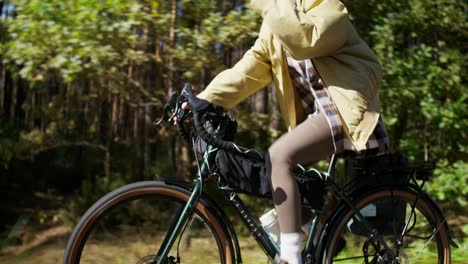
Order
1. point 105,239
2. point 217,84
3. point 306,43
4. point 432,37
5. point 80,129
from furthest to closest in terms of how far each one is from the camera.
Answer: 1. point 80,129
2. point 432,37
3. point 105,239
4. point 217,84
5. point 306,43

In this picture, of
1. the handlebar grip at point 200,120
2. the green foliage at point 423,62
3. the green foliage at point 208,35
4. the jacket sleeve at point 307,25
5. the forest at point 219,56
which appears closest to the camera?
the jacket sleeve at point 307,25

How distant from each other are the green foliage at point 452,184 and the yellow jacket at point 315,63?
3.38 meters

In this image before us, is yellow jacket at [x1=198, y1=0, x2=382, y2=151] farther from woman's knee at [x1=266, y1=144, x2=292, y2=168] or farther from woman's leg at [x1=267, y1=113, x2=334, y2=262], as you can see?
woman's knee at [x1=266, y1=144, x2=292, y2=168]

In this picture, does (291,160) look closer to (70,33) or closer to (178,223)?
(178,223)

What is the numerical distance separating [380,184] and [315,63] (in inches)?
30.7

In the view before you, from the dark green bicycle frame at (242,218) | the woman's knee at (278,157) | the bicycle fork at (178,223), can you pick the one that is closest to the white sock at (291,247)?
the dark green bicycle frame at (242,218)

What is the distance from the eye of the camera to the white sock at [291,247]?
2.61 meters

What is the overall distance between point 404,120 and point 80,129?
21.7 ft

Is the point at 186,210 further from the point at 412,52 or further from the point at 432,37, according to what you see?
the point at 432,37

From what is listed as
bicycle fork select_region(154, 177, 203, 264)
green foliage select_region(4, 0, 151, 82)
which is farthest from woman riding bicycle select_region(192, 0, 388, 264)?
green foliage select_region(4, 0, 151, 82)

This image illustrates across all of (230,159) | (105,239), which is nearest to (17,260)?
(105,239)

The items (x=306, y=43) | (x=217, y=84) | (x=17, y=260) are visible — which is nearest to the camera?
(x=306, y=43)

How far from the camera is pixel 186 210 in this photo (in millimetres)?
2586

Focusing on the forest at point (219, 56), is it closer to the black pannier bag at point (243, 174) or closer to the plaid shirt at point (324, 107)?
the plaid shirt at point (324, 107)
